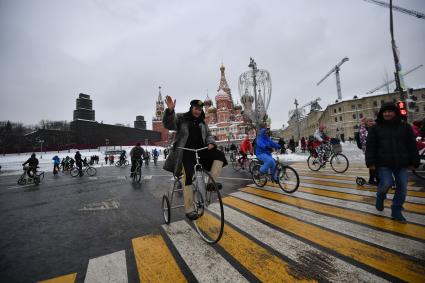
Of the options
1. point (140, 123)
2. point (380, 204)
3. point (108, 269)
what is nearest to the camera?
point (108, 269)

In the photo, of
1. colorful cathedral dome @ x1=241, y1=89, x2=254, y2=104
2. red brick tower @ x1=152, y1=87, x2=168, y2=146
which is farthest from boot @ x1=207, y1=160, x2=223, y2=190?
red brick tower @ x1=152, y1=87, x2=168, y2=146

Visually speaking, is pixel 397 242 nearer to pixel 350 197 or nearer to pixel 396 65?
pixel 350 197

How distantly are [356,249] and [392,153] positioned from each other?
75.9 inches

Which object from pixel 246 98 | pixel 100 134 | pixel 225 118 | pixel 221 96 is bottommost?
pixel 246 98

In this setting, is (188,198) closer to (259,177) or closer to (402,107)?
(259,177)

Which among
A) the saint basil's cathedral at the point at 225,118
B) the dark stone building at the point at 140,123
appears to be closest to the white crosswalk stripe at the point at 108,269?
the saint basil's cathedral at the point at 225,118

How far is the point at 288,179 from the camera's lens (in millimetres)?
5918

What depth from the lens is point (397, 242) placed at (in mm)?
2730

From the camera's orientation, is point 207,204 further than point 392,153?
No

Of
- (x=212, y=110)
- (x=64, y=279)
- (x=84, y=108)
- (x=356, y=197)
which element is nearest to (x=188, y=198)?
(x=64, y=279)

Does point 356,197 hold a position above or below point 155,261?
above

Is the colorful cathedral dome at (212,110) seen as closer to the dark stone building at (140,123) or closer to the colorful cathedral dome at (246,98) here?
the colorful cathedral dome at (246,98)

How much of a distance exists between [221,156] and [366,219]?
8.38 ft

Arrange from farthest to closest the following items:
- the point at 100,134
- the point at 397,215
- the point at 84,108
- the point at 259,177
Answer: the point at 84,108 → the point at 100,134 → the point at 259,177 → the point at 397,215
